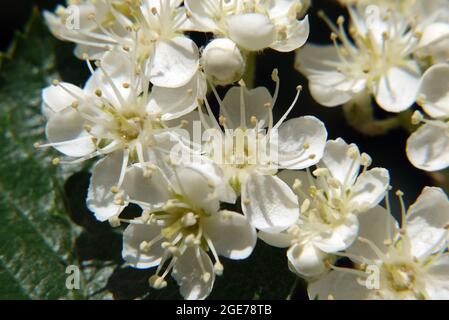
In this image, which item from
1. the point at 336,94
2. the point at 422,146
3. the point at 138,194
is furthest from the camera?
the point at 336,94

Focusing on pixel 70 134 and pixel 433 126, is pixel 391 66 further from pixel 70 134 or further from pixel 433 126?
pixel 70 134

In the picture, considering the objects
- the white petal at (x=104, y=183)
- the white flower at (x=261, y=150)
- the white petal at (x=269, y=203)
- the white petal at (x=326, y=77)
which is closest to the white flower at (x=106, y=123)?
the white petal at (x=104, y=183)

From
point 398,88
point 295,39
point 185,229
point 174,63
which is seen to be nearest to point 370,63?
point 398,88

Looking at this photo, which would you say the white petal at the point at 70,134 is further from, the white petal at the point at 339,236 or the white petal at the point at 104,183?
the white petal at the point at 339,236

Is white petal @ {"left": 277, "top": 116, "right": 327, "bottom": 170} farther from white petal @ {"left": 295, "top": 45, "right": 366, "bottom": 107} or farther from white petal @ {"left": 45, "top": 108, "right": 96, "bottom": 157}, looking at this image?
white petal @ {"left": 45, "top": 108, "right": 96, "bottom": 157}
